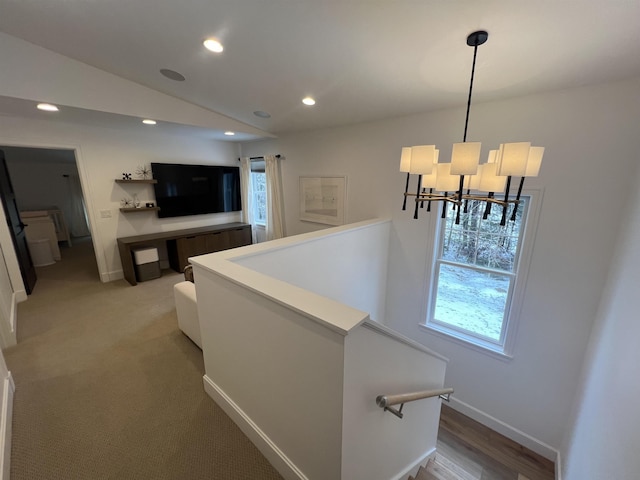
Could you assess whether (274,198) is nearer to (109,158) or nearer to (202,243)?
(202,243)

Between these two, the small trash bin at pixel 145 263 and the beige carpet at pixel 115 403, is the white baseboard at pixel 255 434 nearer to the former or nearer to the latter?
the beige carpet at pixel 115 403

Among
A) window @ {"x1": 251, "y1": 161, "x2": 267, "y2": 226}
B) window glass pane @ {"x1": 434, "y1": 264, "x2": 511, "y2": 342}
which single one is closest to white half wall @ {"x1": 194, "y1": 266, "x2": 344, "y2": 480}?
window glass pane @ {"x1": 434, "y1": 264, "x2": 511, "y2": 342}

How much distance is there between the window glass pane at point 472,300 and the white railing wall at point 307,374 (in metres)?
1.43

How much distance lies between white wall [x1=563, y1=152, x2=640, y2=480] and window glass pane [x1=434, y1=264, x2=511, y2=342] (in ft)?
2.52

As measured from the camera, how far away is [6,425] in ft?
5.24

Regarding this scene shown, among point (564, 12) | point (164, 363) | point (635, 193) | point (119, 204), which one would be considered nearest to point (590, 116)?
point (635, 193)

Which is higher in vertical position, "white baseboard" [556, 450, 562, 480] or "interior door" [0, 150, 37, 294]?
"interior door" [0, 150, 37, 294]

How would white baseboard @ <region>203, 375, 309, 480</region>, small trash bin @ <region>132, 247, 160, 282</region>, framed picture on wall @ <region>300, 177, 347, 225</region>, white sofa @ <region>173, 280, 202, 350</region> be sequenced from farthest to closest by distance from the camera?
small trash bin @ <region>132, 247, 160, 282</region>, framed picture on wall @ <region>300, 177, 347, 225</region>, white sofa @ <region>173, 280, 202, 350</region>, white baseboard @ <region>203, 375, 309, 480</region>

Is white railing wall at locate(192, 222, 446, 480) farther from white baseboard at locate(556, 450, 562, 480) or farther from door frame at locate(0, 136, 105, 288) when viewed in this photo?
door frame at locate(0, 136, 105, 288)

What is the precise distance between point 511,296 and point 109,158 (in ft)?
19.2

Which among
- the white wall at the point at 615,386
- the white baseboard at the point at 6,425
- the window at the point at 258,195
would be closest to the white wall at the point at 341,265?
the white baseboard at the point at 6,425

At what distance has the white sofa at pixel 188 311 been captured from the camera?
248 centimetres

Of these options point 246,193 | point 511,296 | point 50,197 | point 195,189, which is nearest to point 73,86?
point 195,189

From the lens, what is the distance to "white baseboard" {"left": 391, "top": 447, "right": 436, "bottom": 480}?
1.65m
